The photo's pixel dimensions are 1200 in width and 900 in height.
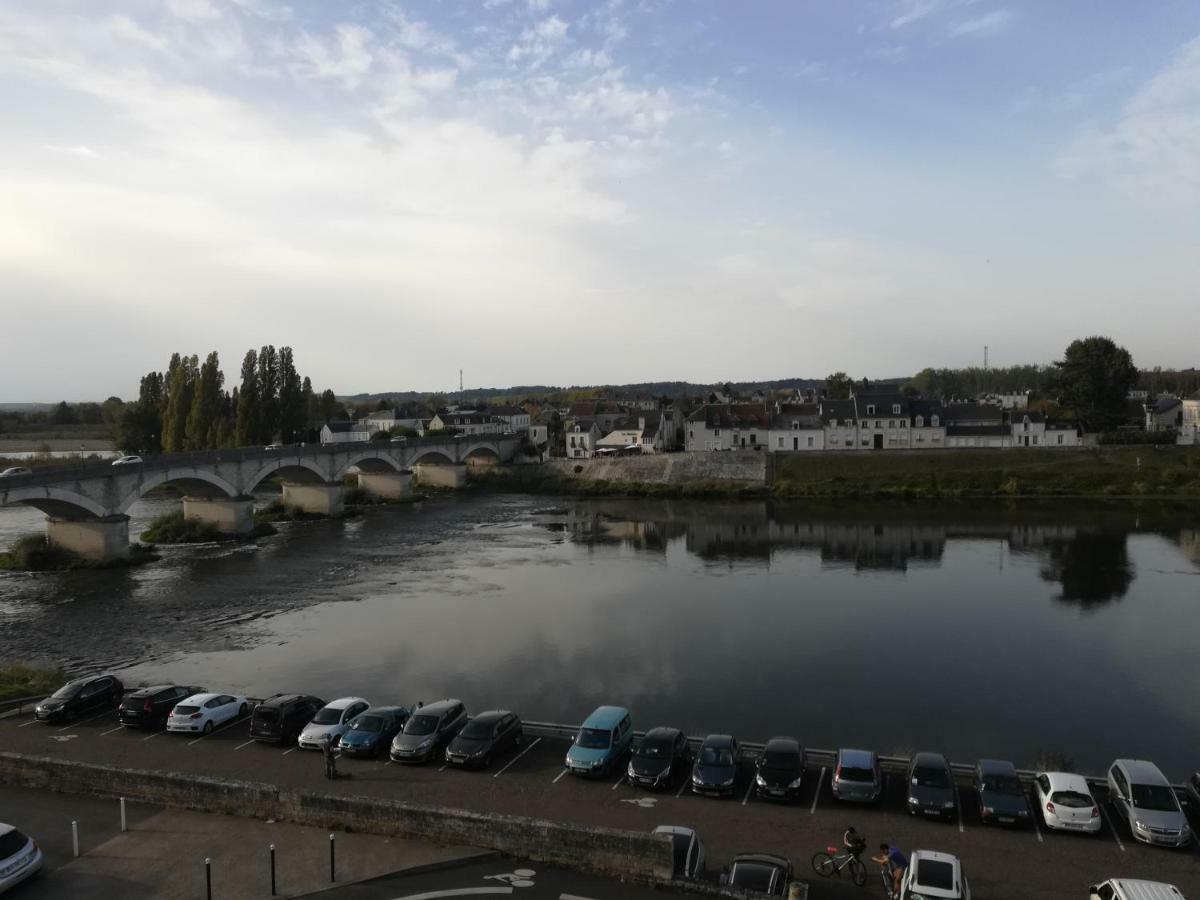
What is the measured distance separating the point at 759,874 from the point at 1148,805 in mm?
6820

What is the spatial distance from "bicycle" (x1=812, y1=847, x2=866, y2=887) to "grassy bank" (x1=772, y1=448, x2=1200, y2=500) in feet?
189

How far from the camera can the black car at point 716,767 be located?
14781 millimetres

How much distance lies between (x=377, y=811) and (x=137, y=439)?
3103 inches

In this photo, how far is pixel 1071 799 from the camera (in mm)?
13641

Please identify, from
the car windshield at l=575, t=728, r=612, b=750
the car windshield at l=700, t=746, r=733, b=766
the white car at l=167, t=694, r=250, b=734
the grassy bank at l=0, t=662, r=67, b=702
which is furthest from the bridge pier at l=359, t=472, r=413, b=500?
the car windshield at l=700, t=746, r=733, b=766

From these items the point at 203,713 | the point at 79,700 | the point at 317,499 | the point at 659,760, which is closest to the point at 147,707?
the point at 203,713

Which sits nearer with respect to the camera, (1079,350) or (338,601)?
(338,601)

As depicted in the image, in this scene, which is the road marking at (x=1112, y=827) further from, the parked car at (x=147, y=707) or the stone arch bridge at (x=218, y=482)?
the stone arch bridge at (x=218, y=482)

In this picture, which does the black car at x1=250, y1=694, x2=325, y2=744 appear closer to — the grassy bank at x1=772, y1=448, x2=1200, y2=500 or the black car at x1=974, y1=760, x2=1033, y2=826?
the black car at x1=974, y1=760, x2=1033, y2=826

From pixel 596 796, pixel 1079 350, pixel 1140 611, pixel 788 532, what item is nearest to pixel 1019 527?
pixel 788 532

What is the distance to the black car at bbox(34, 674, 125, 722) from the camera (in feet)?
60.7

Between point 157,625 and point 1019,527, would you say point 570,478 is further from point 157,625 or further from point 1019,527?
point 157,625

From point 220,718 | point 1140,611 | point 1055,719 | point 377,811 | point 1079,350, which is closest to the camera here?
point 377,811

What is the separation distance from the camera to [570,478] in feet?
257
